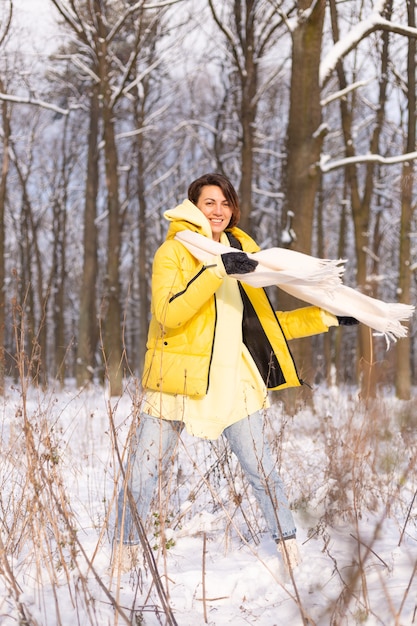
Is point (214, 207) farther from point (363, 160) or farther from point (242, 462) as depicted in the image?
point (363, 160)

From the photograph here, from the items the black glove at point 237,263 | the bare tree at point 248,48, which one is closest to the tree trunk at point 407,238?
the bare tree at point 248,48

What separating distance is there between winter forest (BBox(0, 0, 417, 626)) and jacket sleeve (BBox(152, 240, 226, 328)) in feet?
0.84

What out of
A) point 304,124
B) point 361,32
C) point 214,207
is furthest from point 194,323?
point 361,32

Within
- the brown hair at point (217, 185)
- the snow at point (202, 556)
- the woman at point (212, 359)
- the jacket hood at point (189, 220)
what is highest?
the brown hair at point (217, 185)

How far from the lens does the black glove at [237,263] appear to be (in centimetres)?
238

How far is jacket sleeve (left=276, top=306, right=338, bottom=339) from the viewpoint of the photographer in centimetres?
276

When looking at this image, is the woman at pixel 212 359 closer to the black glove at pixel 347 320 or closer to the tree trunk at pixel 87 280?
the black glove at pixel 347 320

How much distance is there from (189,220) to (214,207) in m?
0.19

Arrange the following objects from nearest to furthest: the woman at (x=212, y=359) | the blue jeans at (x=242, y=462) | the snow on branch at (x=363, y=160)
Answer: the woman at (x=212, y=359) → the blue jeans at (x=242, y=462) → the snow on branch at (x=363, y=160)

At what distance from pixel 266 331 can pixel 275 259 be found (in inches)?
14.6

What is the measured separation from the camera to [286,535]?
260 cm

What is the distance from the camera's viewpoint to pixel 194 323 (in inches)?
103

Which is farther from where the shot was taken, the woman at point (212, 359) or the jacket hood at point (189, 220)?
the jacket hood at point (189, 220)

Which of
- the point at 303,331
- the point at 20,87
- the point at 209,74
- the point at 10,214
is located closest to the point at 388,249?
the point at 209,74
